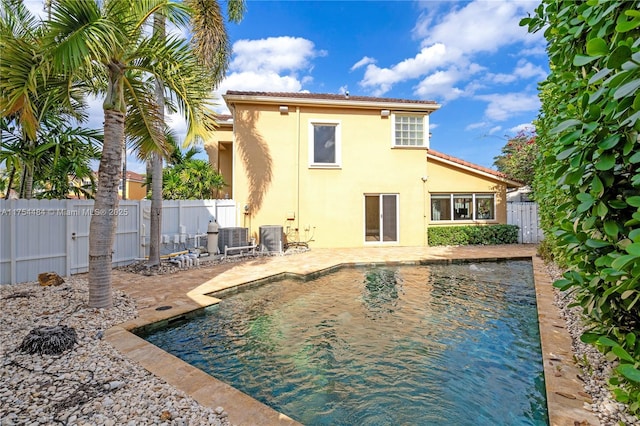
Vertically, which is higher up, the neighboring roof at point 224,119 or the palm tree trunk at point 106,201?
the neighboring roof at point 224,119

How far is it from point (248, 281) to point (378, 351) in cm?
487

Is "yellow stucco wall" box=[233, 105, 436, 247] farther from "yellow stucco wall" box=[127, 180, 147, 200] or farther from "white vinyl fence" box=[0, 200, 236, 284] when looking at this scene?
"yellow stucco wall" box=[127, 180, 147, 200]

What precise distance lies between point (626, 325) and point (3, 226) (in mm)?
11148

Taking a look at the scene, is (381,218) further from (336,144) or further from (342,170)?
(336,144)

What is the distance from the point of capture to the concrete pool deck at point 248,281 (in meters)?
3.31

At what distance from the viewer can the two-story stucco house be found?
14.9 m

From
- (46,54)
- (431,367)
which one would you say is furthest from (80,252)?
(431,367)

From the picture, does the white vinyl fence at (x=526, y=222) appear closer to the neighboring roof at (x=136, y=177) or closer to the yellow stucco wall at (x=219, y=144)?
the yellow stucco wall at (x=219, y=144)

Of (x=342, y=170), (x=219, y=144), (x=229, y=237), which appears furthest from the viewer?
(x=219, y=144)

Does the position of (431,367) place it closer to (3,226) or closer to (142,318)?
(142,318)

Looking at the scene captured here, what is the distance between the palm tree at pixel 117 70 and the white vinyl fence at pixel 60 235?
88cm

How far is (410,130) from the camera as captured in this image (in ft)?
52.9

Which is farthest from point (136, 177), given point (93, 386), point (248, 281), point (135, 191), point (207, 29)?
point (93, 386)

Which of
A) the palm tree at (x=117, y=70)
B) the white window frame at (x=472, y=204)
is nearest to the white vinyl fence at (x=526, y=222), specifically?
the white window frame at (x=472, y=204)
